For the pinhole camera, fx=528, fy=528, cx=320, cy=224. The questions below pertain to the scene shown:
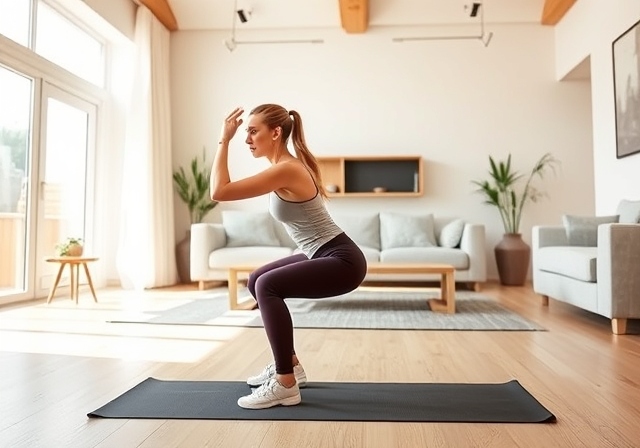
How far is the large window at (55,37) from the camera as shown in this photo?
4270 mm

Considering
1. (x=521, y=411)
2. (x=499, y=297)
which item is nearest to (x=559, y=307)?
(x=499, y=297)

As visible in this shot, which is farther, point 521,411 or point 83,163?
point 83,163

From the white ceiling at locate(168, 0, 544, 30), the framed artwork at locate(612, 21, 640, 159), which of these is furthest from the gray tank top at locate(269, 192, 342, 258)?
the white ceiling at locate(168, 0, 544, 30)

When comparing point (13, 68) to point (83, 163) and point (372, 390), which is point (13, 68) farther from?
point (372, 390)

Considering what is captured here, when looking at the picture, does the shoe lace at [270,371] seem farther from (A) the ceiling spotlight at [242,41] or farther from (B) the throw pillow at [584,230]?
(A) the ceiling spotlight at [242,41]

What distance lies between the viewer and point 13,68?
419cm

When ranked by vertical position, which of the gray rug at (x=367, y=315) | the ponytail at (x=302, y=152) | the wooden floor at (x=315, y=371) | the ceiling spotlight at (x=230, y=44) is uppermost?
the ceiling spotlight at (x=230, y=44)

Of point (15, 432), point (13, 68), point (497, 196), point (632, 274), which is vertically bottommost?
point (15, 432)

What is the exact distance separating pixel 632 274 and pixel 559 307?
3.88 feet

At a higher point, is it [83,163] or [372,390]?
[83,163]

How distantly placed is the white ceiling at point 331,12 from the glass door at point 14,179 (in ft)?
7.86

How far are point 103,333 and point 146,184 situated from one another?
277cm

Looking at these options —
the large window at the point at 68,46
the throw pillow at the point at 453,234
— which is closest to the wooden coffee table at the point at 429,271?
the throw pillow at the point at 453,234

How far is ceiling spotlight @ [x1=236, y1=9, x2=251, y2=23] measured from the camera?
5.79 m
